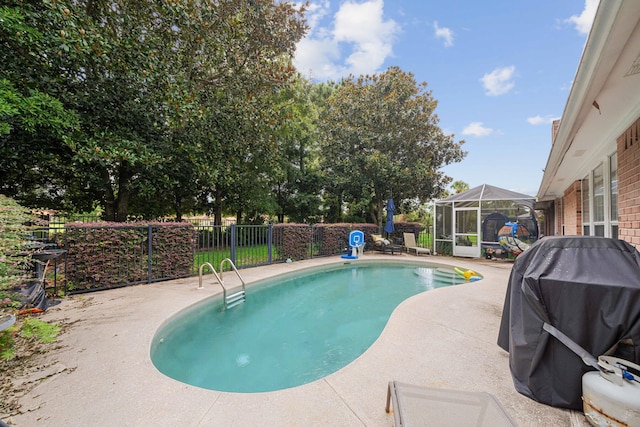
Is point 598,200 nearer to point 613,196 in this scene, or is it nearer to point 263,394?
point 613,196

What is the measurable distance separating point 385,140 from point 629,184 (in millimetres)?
12095

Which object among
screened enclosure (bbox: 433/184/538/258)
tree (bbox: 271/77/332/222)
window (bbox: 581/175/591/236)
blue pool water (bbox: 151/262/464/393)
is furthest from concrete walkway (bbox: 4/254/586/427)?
tree (bbox: 271/77/332/222)

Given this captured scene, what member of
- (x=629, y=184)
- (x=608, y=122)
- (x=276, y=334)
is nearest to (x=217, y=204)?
(x=276, y=334)

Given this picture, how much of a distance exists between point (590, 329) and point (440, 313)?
7.66 ft

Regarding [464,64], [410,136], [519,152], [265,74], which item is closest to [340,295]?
[265,74]

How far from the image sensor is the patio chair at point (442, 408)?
1702mm

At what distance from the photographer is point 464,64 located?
407 inches

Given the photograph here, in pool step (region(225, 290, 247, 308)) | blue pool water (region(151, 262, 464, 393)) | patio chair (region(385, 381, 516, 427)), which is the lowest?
blue pool water (region(151, 262, 464, 393))

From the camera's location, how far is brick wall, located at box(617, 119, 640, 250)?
2.67 m

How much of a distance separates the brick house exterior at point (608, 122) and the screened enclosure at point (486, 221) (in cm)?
572

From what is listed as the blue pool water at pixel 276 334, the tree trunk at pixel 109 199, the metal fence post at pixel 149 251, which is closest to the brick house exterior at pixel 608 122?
the blue pool water at pixel 276 334

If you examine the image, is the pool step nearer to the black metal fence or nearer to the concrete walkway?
the concrete walkway

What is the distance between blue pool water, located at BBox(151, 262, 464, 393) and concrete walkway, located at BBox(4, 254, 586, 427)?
1.68ft

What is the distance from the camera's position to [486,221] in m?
11.4
